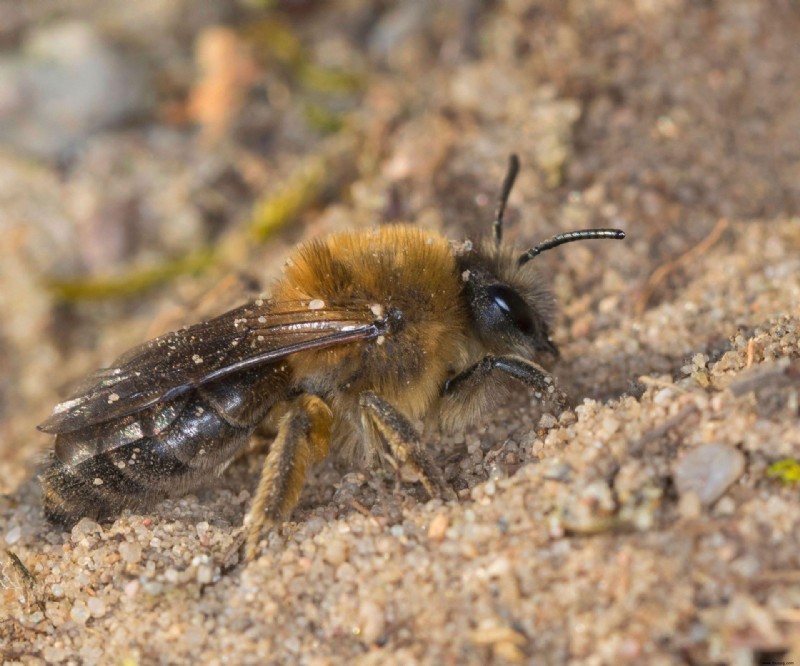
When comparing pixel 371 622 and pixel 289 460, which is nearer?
pixel 371 622

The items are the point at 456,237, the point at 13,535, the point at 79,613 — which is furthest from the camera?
the point at 456,237

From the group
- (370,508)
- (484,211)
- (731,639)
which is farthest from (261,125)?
(731,639)

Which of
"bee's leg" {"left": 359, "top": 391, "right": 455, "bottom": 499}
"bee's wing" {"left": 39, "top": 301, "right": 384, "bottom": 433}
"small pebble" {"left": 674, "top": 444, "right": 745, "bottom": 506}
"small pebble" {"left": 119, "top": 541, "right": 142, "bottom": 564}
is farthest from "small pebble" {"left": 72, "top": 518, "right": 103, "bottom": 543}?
"small pebble" {"left": 674, "top": 444, "right": 745, "bottom": 506}

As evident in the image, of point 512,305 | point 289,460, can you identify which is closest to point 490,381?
point 512,305

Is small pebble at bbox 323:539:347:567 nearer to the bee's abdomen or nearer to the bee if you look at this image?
the bee

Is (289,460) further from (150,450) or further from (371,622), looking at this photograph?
(371,622)

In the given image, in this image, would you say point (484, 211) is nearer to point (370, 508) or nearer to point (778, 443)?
point (370, 508)

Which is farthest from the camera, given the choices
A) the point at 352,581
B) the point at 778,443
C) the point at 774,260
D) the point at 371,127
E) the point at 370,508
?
the point at 371,127
